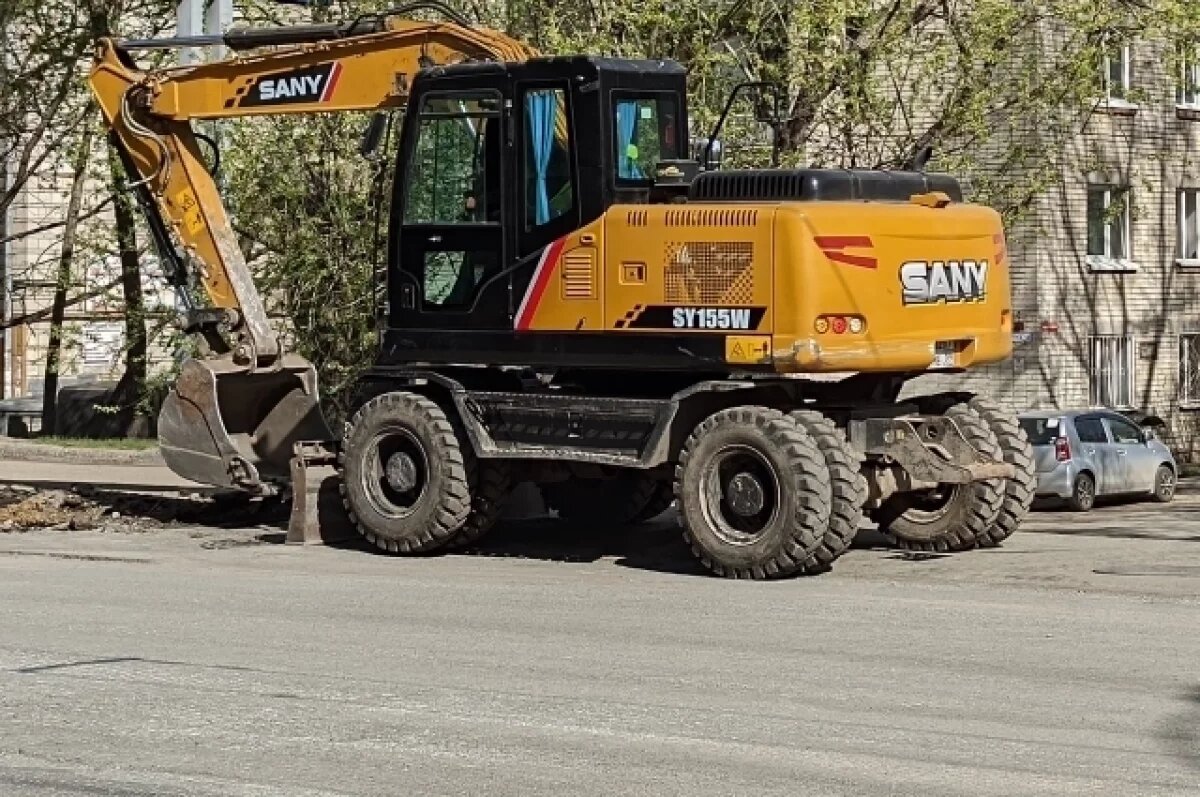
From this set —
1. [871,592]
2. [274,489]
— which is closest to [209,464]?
[274,489]

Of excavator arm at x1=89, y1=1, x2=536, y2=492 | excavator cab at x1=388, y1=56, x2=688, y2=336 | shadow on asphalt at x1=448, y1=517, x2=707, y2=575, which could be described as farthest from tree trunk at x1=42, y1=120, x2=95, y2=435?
excavator cab at x1=388, y1=56, x2=688, y2=336

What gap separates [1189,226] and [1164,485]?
11.4 meters

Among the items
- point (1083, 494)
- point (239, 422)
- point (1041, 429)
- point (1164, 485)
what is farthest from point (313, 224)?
point (1164, 485)

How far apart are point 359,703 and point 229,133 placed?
53.8 feet

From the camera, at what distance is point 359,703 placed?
405 inches

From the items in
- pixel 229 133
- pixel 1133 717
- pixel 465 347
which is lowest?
pixel 1133 717

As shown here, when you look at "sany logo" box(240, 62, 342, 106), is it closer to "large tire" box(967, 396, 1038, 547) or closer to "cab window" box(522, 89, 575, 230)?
"cab window" box(522, 89, 575, 230)

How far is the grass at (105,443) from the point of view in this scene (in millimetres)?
31258

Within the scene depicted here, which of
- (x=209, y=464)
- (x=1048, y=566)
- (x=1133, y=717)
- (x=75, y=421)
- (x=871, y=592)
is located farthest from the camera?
(x=75, y=421)

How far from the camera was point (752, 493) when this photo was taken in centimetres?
1537

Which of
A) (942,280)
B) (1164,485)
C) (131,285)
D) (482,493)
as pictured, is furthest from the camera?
(1164,485)

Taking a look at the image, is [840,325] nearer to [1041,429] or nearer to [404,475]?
[404,475]

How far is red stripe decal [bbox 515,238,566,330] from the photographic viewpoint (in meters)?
16.2

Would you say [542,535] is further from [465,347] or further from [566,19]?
[566,19]
